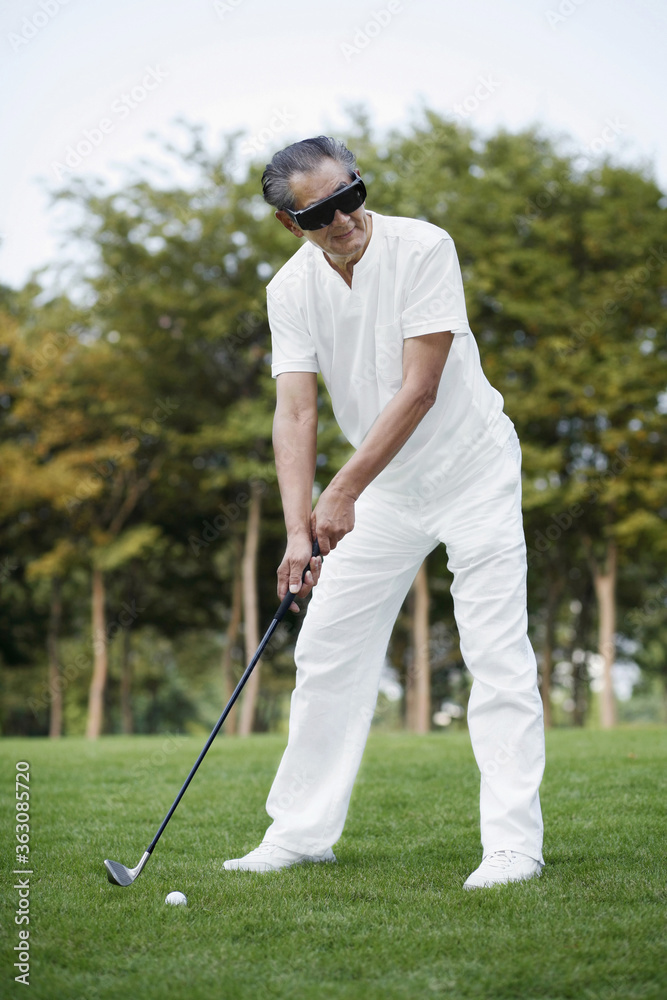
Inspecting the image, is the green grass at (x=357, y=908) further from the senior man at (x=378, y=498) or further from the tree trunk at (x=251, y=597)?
the tree trunk at (x=251, y=597)

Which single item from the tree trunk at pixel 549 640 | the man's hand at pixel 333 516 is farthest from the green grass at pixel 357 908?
the tree trunk at pixel 549 640

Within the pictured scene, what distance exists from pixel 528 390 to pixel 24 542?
11.3m

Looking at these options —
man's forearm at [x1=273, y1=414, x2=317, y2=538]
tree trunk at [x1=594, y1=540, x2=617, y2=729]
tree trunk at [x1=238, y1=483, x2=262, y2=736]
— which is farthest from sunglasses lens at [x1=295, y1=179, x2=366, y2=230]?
tree trunk at [x1=238, y1=483, x2=262, y2=736]

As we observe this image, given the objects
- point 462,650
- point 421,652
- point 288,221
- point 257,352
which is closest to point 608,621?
point 421,652

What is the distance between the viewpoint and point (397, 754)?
736 centimetres

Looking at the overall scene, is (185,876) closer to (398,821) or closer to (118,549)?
(398,821)

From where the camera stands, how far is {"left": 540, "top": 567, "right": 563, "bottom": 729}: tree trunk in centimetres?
2033

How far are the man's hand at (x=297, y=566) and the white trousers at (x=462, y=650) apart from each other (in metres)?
0.29

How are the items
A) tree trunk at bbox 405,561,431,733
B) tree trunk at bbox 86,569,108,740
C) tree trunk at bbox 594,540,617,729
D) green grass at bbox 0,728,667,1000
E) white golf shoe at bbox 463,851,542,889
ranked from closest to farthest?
green grass at bbox 0,728,667,1000 < white golf shoe at bbox 463,851,542,889 < tree trunk at bbox 594,540,617,729 < tree trunk at bbox 405,561,431,733 < tree trunk at bbox 86,569,108,740

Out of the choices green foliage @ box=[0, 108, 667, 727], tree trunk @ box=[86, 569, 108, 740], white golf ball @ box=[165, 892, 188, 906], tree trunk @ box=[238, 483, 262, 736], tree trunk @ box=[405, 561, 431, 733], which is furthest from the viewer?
tree trunk @ box=[86, 569, 108, 740]

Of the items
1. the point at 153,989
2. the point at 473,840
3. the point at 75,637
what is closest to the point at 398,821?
the point at 473,840

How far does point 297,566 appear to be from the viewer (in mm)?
3217

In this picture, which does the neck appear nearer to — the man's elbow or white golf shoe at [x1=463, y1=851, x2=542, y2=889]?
the man's elbow

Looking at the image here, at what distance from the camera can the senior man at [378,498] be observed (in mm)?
3172
